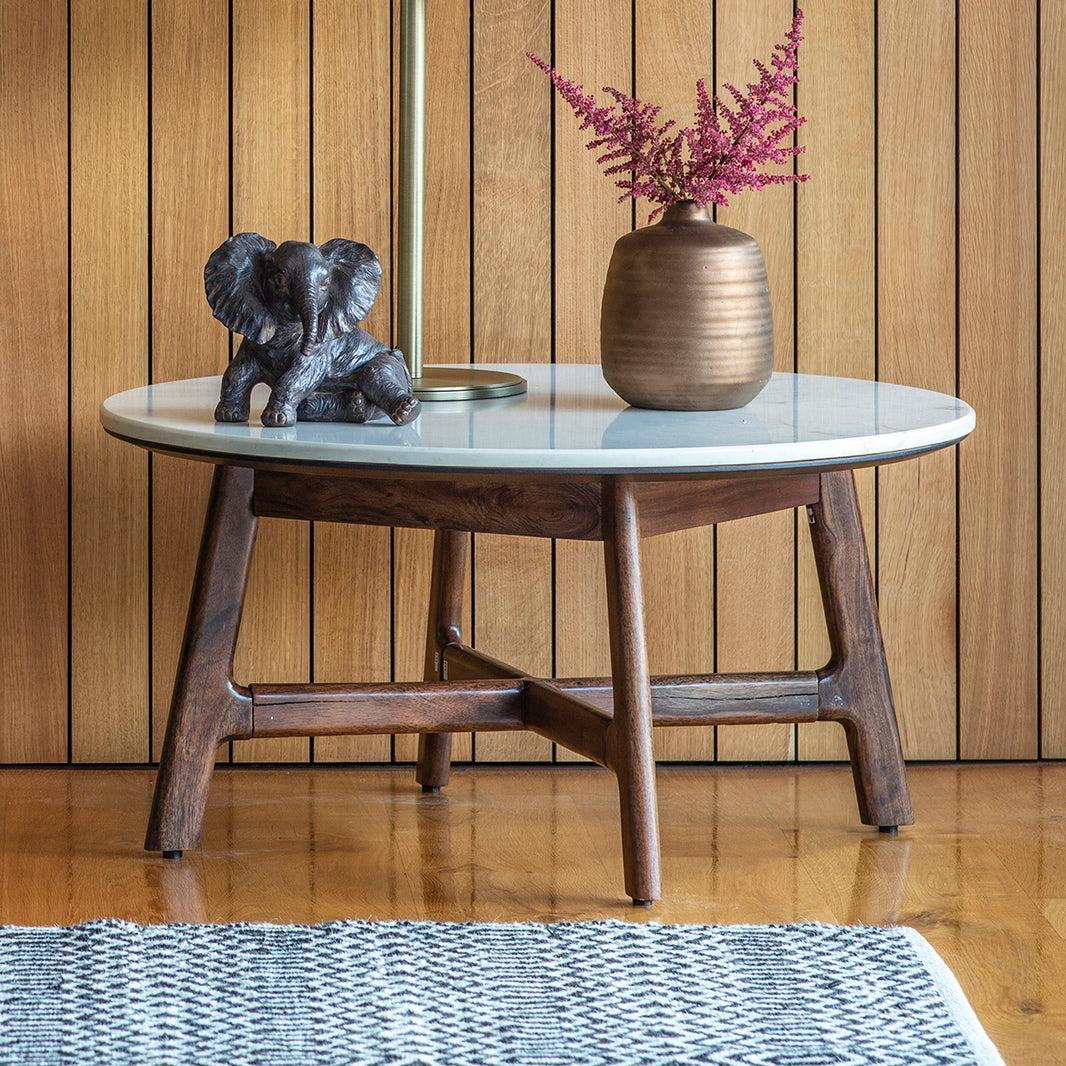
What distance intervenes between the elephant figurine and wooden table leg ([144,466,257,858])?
14 cm

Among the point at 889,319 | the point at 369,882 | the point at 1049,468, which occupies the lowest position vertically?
the point at 369,882

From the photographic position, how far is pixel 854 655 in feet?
5.93

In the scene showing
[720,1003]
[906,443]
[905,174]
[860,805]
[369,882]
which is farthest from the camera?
[905,174]

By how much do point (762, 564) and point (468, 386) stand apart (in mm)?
596

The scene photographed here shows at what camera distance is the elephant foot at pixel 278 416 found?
1556mm

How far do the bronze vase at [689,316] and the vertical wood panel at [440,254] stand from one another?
0.48 metres

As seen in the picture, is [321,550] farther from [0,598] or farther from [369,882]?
[369,882]

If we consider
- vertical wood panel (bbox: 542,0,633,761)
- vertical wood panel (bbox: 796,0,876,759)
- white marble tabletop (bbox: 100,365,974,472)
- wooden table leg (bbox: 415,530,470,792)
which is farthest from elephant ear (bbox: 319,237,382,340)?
vertical wood panel (bbox: 796,0,876,759)

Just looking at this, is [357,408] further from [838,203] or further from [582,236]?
[838,203]

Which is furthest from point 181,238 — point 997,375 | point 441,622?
point 997,375

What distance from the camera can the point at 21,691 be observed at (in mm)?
2119

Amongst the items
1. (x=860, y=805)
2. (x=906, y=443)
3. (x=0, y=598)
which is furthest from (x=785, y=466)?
(x=0, y=598)

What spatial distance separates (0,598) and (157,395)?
515 millimetres

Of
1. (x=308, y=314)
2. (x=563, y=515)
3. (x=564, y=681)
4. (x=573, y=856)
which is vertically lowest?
(x=573, y=856)
